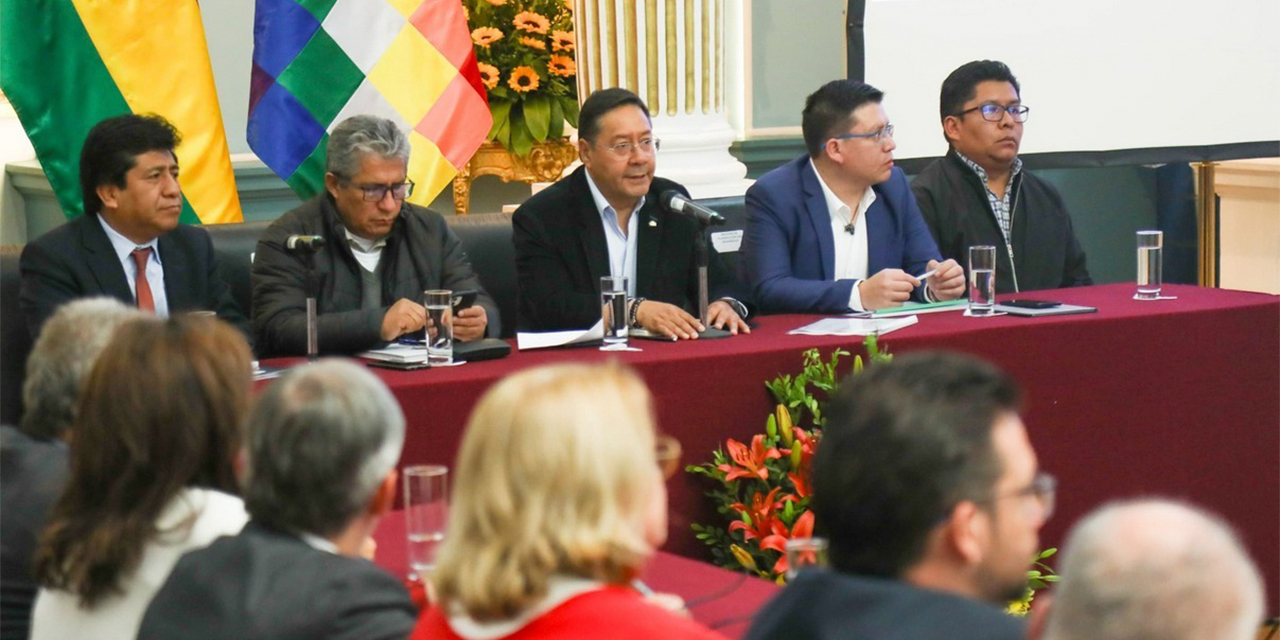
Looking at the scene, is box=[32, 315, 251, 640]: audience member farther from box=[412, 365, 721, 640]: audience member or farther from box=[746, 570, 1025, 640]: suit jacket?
box=[746, 570, 1025, 640]: suit jacket

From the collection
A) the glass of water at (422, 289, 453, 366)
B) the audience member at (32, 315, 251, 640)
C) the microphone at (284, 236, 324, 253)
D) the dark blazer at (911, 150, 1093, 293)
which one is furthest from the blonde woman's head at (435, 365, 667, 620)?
the dark blazer at (911, 150, 1093, 293)

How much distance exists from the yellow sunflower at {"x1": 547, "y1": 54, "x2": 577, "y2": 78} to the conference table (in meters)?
2.23

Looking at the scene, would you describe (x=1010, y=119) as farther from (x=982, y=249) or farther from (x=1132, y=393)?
(x=1132, y=393)

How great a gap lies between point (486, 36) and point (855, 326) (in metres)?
2.61

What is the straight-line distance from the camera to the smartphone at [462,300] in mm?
3424

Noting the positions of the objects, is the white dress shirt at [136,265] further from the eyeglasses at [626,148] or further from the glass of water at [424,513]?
the glass of water at [424,513]

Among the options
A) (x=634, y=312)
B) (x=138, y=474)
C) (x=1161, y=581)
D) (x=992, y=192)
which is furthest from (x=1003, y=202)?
(x=1161, y=581)

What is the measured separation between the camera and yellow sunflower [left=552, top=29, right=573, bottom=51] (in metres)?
5.76

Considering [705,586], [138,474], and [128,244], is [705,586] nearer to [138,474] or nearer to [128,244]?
[138,474]

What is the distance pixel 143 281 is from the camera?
3607mm

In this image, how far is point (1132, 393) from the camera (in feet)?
11.8

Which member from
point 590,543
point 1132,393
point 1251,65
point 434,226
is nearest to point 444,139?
point 434,226

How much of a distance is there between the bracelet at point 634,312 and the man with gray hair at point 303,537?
187 centimetres

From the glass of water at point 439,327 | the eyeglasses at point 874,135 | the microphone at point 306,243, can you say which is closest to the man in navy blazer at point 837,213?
the eyeglasses at point 874,135
